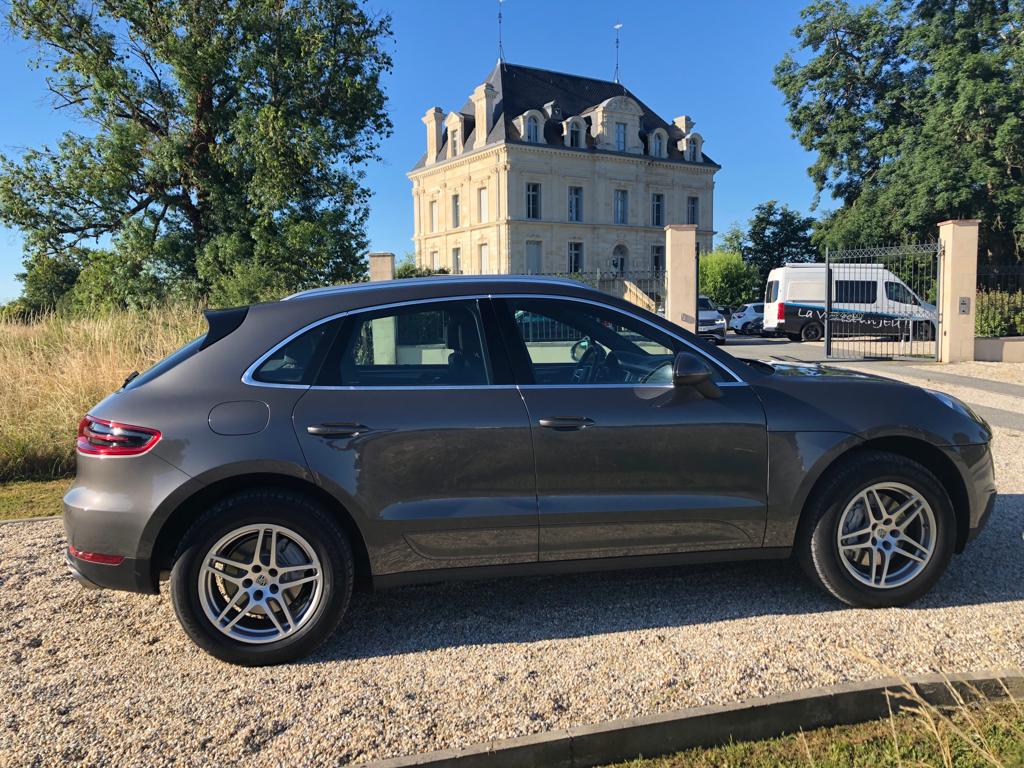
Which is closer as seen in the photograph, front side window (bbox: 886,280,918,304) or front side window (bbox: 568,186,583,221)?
front side window (bbox: 886,280,918,304)

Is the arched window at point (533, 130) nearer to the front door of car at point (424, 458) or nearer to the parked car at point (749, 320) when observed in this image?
the parked car at point (749, 320)

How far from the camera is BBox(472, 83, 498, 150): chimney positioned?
181ft

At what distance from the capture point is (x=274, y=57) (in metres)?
20.3

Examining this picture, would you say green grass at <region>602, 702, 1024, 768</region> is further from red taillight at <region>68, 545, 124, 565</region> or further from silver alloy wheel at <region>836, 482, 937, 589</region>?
red taillight at <region>68, 545, 124, 565</region>

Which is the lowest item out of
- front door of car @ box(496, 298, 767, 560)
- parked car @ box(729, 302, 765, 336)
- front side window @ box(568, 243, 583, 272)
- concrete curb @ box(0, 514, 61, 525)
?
concrete curb @ box(0, 514, 61, 525)

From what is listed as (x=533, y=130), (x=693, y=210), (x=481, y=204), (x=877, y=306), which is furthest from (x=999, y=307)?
(x=693, y=210)

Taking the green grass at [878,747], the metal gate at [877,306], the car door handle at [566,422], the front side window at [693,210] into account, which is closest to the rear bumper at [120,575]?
the car door handle at [566,422]

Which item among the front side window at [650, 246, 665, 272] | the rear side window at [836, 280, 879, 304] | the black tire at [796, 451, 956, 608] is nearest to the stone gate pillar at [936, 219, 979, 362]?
the rear side window at [836, 280, 879, 304]

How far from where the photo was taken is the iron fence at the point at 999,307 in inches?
730

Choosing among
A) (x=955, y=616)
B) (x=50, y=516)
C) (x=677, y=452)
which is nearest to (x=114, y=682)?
(x=677, y=452)

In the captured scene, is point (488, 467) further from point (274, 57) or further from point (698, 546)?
point (274, 57)

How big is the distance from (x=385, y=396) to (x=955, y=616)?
3035 mm

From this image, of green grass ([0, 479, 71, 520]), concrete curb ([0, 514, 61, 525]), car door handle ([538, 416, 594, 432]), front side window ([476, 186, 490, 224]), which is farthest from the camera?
front side window ([476, 186, 490, 224])

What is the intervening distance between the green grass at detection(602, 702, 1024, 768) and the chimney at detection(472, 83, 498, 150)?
2200 inches
